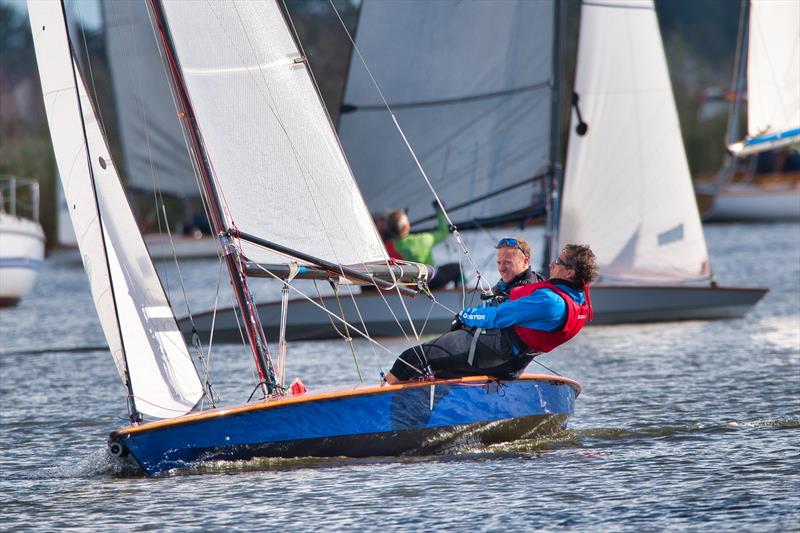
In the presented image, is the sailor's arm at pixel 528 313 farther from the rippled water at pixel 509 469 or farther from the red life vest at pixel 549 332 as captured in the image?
the rippled water at pixel 509 469

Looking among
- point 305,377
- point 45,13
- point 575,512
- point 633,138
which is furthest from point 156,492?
point 633,138

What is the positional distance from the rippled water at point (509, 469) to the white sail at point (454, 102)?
10.7 ft

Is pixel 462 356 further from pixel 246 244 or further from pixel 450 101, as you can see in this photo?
pixel 450 101

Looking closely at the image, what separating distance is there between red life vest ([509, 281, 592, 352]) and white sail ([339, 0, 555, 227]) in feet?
24.4

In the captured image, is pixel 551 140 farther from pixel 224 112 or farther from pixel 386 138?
pixel 224 112

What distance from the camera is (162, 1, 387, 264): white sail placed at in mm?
8273

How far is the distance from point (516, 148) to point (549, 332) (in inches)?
306

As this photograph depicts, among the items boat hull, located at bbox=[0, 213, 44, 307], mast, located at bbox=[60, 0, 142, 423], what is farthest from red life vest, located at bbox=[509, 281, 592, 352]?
boat hull, located at bbox=[0, 213, 44, 307]

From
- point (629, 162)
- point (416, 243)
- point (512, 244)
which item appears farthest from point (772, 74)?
point (512, 244)

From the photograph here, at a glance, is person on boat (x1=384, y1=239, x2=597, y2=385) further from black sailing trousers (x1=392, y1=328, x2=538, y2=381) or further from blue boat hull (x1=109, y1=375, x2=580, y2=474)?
blue boat hull (x1=109, y1=375, x2=580, y2=474)

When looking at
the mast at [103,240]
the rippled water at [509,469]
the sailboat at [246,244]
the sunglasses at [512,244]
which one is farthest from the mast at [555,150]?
the mast at [103,240]

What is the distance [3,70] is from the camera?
70.2 meters

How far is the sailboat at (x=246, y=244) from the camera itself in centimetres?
765

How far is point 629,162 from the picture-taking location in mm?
14703
